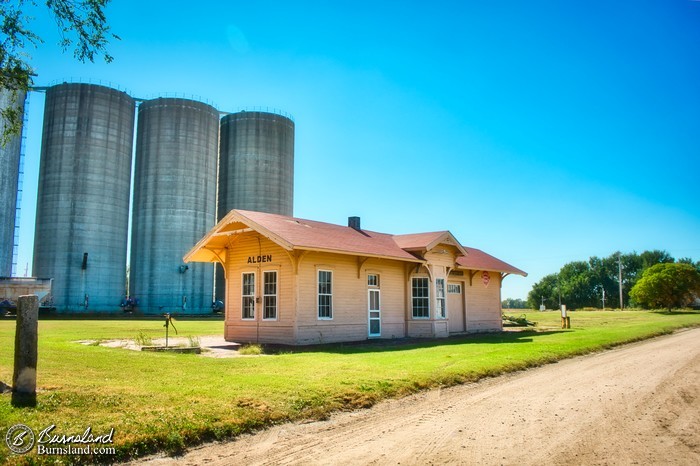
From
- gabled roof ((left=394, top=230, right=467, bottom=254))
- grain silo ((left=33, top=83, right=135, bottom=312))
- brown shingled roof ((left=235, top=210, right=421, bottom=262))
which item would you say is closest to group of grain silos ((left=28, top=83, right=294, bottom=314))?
grain silo ((left=33, top=83, right=135, bottom=312))

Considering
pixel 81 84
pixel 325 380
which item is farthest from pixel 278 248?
pixel 81 84

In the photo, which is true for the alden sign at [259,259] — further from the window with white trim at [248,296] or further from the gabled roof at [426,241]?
the gabled roof at [426,241]

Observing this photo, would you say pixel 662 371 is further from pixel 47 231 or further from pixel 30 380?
pixel 47 231

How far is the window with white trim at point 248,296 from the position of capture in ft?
63.0

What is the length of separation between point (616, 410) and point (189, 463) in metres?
6.09

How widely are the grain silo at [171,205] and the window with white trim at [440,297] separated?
30.8 metres

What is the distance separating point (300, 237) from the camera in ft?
56.3

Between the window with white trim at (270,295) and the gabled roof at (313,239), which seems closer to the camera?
the gabled roof at (313,239)

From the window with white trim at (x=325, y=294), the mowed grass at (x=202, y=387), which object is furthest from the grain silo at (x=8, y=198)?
the window with white trim at (x=325, y=294)

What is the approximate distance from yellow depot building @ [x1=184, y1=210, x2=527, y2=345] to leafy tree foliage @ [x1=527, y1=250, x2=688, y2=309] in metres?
98.4

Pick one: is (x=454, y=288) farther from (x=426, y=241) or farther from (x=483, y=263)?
(x=426, y=241)

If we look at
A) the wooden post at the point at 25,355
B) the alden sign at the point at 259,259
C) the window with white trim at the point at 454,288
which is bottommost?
the wooden post at the point at 25,355
